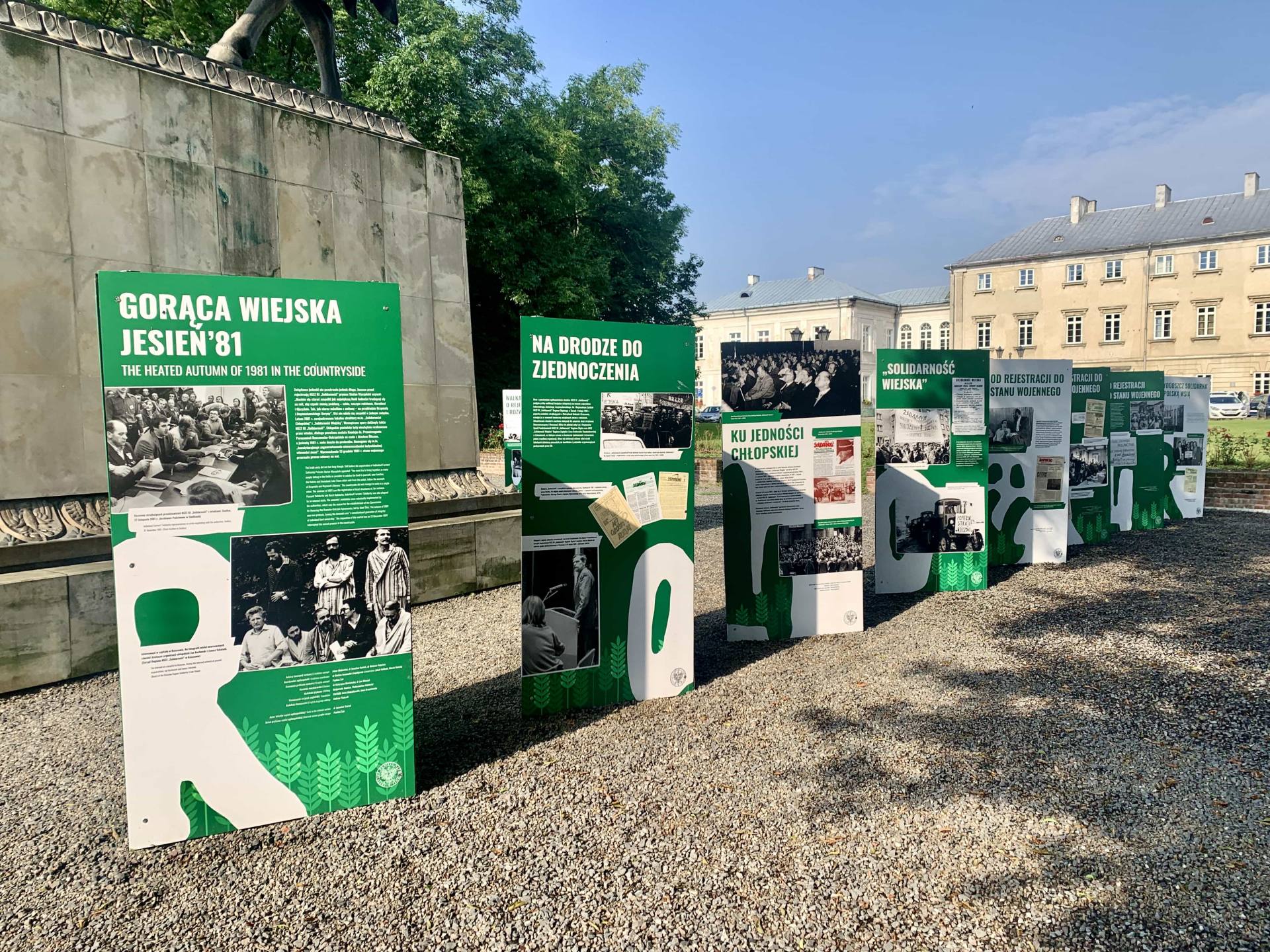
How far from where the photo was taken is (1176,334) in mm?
58188

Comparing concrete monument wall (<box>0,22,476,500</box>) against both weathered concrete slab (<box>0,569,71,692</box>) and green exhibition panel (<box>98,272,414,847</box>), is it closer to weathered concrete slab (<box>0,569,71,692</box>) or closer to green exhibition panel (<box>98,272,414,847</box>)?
weathered concrete slab (<box>0,569,71,692</box>)

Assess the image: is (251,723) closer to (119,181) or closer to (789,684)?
(789,684)

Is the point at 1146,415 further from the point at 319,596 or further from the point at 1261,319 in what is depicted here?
the point at 1261,319

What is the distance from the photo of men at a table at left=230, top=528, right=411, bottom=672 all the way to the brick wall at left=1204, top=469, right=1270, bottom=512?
14.9 m

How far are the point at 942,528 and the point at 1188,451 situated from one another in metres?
7.16

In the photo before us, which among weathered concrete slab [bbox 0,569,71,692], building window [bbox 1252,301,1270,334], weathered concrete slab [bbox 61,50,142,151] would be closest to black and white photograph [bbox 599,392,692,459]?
weathered concrete slab [bbox 0,569,71,692]

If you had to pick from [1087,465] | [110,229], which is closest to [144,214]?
[110,229]

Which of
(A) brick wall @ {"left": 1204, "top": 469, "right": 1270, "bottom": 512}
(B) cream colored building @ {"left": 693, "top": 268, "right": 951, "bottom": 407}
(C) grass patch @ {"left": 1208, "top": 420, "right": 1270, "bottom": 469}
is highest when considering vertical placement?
(B) cream colored building @ {"left": 693, "top": 268, "right": 951, "bottom": 407}

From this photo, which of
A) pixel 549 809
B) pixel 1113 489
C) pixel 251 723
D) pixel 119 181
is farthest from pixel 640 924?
pixel 1113 489

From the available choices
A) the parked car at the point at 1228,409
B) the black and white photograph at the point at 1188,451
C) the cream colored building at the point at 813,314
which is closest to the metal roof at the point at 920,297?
the cream colored building at the point at 813,314

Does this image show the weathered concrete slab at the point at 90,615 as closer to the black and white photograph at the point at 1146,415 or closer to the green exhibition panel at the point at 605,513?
the green exhibition panel at the point at 605,513

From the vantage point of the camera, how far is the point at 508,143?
80.5ft

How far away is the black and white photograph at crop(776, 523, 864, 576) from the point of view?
648cm

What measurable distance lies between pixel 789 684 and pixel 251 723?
133 inches
